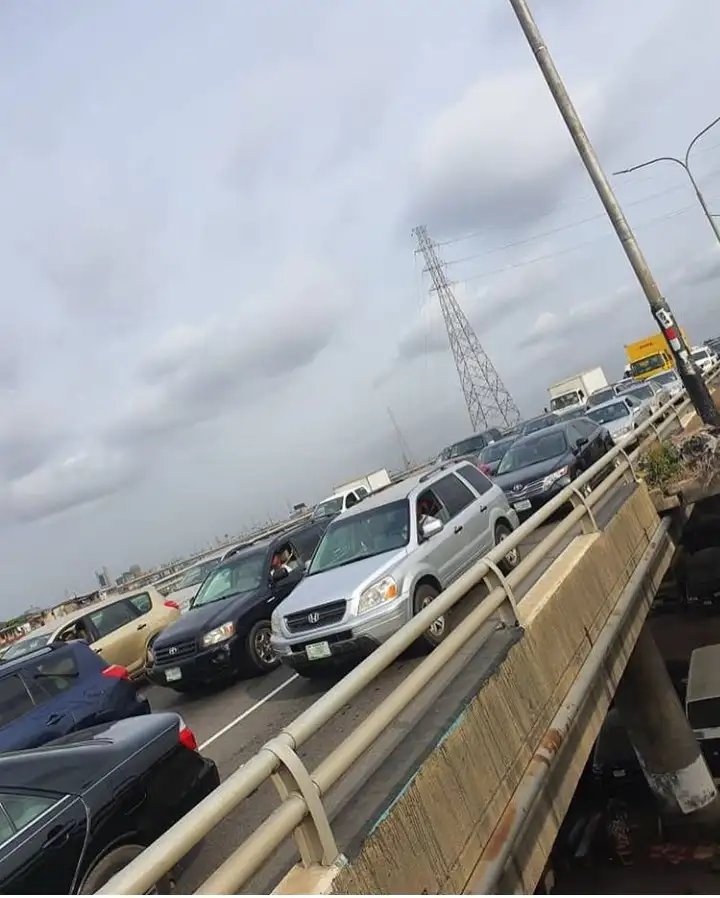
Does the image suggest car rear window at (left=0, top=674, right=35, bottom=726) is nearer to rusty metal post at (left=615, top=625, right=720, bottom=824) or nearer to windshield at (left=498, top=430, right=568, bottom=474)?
rusty metal post at (left=615, top=625, right=720, bottom=824)

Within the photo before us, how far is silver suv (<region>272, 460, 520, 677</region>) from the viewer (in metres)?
7.52

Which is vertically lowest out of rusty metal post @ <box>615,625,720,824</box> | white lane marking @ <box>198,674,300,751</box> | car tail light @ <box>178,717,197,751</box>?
rusty metal post @ <box>615,625,720,824</box>

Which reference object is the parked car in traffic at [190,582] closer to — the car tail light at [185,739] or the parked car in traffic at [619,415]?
the parked car in traffic at [619,415]

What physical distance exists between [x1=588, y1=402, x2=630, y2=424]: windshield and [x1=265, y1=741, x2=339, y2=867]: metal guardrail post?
2012 cm

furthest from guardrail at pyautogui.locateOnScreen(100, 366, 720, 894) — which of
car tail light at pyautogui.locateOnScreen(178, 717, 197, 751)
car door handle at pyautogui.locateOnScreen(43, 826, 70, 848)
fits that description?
car tail light at pyautogui.locateOnScreen(178, 717, 197, 751)

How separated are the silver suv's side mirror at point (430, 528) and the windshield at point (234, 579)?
3361 millimetres

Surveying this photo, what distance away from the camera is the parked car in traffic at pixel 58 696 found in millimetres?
7531

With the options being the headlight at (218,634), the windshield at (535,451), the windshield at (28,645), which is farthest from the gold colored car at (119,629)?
the windshield at (535,451)

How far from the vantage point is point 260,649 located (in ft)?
33.0

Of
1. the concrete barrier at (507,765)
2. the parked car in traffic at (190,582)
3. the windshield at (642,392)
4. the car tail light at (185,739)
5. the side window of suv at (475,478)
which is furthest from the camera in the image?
the windshield at (642,392)

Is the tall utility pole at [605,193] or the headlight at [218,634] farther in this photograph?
the tall utility pole at [605,193]

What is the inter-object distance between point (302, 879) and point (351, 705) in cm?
384

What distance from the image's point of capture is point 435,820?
389 cm

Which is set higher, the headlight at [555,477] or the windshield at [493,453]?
the windshield at [493,453]
